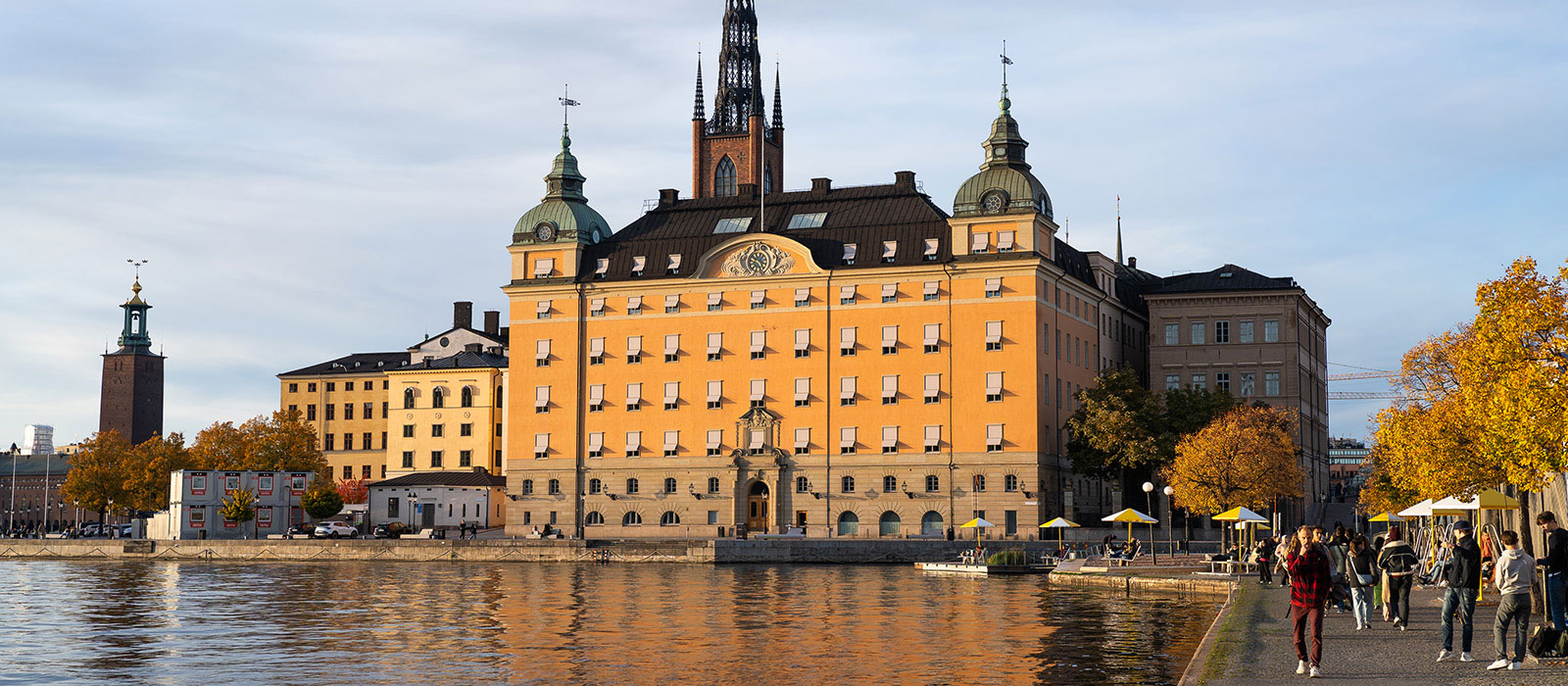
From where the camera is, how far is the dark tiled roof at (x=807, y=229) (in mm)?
100188

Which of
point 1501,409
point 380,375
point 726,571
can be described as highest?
point 380,375

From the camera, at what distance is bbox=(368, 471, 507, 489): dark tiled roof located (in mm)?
126562

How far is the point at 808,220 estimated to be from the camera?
104938 mm

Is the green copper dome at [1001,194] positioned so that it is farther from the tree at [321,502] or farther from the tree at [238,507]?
the tree at [321,502]

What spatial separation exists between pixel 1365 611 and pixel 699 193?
4225 inches

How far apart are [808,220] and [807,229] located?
126 centimetres

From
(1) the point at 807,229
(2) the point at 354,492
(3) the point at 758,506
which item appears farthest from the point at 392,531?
(1) the point at 807,229

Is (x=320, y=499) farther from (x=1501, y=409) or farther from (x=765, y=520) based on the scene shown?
(x=1501, y=409)

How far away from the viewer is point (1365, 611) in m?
31.4

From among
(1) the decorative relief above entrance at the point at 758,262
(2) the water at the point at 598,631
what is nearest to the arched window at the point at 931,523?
(1) the decorative relief above entrance at the point at 758,262

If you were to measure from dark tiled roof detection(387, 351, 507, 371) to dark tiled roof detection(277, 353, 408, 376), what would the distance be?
11.4 metres

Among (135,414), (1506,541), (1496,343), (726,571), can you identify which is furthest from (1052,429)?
(135,414)

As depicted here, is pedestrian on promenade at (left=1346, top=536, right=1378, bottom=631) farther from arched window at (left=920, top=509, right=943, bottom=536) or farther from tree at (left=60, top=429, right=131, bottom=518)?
tree at (left=60, top=429, right=131, bottom=518)

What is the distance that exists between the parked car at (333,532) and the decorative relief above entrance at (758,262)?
1162 inches
